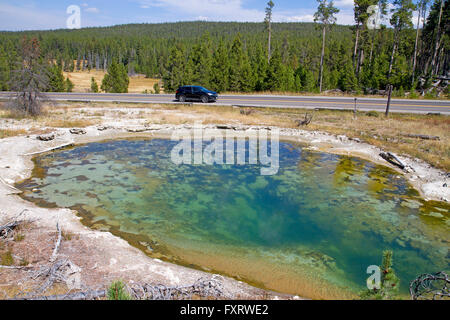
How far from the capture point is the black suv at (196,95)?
107 feet

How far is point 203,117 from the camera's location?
26.4 metres

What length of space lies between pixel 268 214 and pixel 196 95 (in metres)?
23.3

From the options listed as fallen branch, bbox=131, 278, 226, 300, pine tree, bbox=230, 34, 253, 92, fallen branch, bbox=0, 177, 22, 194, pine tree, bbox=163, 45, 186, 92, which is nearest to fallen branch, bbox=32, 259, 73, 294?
fallen branch, bbox=131, 278, 226, 300

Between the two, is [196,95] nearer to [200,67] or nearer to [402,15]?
[200,67]

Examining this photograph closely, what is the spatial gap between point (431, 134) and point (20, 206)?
22.4m

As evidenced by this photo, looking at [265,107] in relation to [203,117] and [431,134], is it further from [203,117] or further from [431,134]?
[431,134]

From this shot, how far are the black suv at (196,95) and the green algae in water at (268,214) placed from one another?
16226mm

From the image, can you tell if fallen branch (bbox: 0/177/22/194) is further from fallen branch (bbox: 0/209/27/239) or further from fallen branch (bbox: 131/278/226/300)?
fallen branch (bbox: 131/278/226/300)

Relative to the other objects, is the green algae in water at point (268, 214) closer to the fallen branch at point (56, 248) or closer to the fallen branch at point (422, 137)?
the fallen branch at point (56, 248)

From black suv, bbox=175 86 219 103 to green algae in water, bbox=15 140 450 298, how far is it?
16.2 meters

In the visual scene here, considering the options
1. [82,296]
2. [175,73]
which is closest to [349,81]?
[175,73]

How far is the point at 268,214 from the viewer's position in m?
11.7

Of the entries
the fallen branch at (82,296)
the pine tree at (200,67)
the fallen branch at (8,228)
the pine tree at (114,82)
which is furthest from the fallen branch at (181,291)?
the pine tree at (114,82)

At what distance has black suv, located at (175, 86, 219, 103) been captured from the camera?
32.5m
